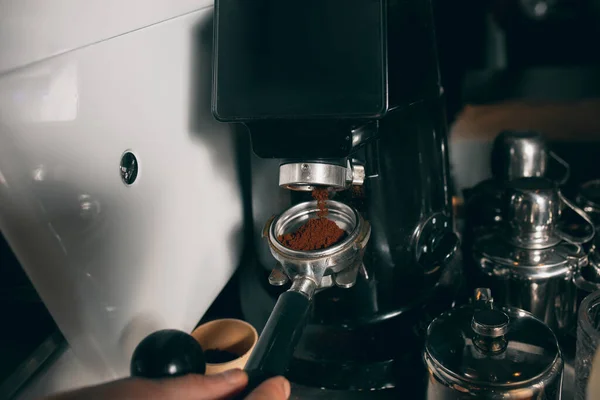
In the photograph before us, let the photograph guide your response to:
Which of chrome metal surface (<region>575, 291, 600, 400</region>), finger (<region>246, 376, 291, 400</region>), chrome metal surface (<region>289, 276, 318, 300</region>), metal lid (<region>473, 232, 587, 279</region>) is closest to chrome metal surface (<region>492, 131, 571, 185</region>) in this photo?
metal lid (<region>473, 232, 587, 279</region>)

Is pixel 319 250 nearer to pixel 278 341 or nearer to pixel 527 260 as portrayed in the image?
pixel 278 341

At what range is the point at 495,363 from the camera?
1.38ft

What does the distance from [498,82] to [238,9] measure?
427 mm

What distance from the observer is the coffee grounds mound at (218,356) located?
522 mm

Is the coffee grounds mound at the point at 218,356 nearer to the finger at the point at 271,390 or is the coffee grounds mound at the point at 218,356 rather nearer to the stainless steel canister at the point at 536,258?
the finger at the point at 271,390

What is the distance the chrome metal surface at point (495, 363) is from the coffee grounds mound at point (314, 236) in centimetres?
12

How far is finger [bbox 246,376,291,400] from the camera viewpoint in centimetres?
34

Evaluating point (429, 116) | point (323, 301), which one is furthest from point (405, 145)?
point (323, 301)

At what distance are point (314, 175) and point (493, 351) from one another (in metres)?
0.21

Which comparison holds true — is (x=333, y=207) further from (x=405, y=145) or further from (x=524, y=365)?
(x=524, y=365)

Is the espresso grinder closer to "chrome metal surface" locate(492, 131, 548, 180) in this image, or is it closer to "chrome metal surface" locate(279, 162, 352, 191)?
"chrome metal surface" locate(279, 162, 352, 191)

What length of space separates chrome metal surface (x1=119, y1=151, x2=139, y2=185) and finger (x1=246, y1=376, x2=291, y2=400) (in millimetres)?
202

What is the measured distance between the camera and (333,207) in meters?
0.53

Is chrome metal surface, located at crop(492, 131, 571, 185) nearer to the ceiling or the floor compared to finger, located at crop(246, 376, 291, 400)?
nearer to the ceiling
